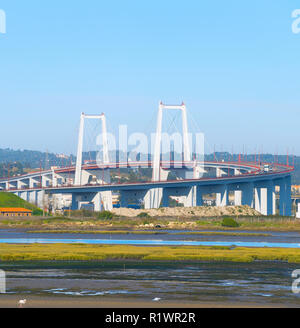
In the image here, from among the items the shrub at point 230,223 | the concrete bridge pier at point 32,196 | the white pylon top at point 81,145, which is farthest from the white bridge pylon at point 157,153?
the concrete bridge pier at point 32,196

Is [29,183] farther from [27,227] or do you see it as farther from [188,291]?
[188,291]

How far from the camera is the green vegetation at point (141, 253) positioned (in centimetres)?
5197

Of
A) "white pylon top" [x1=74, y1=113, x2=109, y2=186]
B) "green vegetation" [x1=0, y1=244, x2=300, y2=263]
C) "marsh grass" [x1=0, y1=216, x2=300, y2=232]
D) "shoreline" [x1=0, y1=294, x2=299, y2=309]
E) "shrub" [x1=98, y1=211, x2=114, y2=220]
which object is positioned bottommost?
"marsh grass" [x1=0, y1=216, x2=300, y2=232]

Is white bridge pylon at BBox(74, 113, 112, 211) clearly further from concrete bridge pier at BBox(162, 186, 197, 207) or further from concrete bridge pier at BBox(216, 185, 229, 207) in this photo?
concrete bridge pier at BBox(216, 185, 229, 207)

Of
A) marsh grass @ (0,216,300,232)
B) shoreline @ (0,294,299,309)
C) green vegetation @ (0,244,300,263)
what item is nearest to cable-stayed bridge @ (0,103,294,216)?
marsh grass @ (0,216,300,232)

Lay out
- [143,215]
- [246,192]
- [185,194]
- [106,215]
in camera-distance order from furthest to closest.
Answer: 1. [246,192]
2. [185,194]
3. [143,215]
4. [106,215]

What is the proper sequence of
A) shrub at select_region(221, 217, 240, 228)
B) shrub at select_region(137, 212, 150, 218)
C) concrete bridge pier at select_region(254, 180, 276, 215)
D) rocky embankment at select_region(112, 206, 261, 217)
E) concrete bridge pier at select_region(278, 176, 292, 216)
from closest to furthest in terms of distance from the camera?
shrub at select_region(221, 217, 240, 228)
shrub at select_region(137, 212, 150, 218)
rocky embankment at select_region(112, 206, 261, 217)
concrete bridge pier at select_region(254, 180, 276, 215)
concrete bridge pier at select_region(278, 176, 292, 216)

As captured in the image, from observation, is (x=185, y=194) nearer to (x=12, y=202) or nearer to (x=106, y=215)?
Result: (x=106, y=215)

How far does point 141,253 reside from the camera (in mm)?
54312

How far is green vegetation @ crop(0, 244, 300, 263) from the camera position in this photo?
5197 centimetres

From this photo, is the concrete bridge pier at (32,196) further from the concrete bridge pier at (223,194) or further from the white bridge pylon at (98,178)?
the concrete bridge pier at (223,194)

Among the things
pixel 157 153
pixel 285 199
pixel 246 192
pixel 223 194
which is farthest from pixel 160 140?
pixel 285 199

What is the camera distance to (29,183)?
7844 inches

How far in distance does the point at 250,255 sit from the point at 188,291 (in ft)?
60.2
